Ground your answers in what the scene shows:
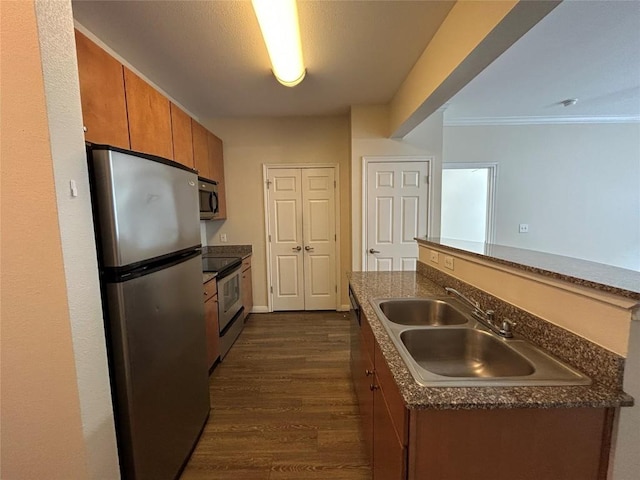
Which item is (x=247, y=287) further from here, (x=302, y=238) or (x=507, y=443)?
(x=507, y=443)

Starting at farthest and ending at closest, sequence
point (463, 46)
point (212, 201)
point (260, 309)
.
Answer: point (260, 309), point (212, 201), point (463, 46)

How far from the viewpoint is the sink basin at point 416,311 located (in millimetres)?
1672

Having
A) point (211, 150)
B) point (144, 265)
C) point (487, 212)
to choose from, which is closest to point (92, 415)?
point (144, 265)

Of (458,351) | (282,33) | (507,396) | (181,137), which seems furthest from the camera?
(181,137)

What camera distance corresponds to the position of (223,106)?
11.0 feet

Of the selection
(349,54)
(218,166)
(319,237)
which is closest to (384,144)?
(349,54)

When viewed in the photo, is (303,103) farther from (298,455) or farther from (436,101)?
(298,455)

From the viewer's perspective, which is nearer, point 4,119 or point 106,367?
point 4,119

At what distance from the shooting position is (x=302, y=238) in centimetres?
401

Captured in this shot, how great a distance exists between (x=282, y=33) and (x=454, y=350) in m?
1.99

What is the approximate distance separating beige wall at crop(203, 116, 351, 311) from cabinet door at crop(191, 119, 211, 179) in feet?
2.12

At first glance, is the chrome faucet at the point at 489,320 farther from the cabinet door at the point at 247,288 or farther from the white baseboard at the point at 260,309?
the white baseboard at the point at 260,309

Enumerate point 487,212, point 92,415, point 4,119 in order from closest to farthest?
point 4,119 < point 92,415 < point 487,212

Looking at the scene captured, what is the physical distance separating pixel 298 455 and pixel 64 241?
1.67m
